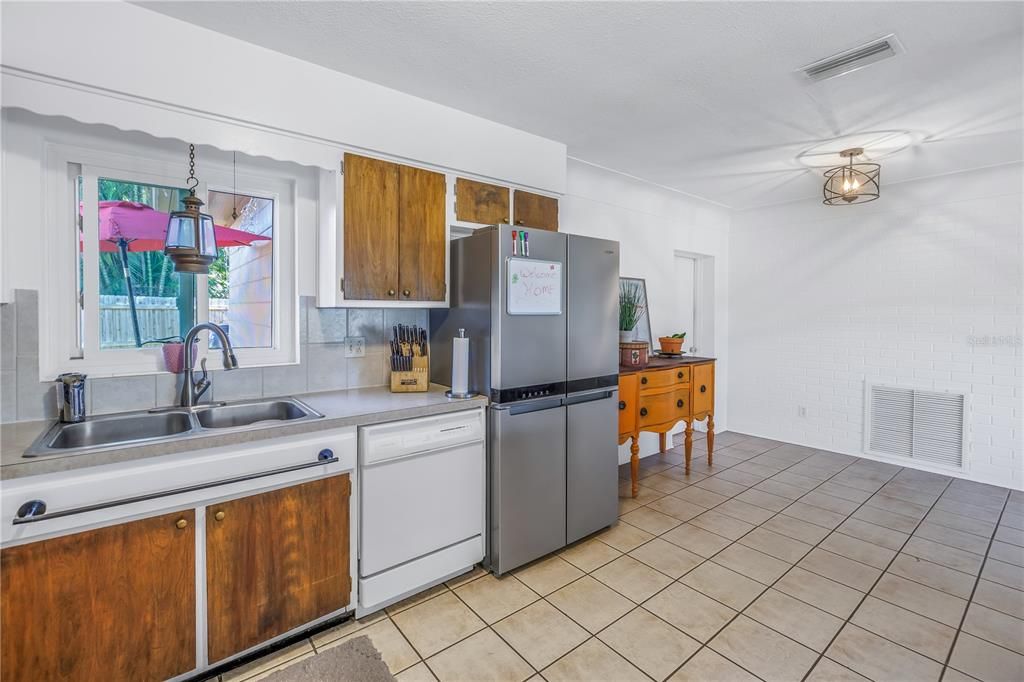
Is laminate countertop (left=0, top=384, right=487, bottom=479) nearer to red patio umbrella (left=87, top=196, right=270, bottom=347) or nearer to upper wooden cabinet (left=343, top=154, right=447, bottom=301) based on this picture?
upper wooden cabinet (left=343, top=154, right=447, bottom=301)

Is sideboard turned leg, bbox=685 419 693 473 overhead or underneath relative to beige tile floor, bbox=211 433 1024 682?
overhead

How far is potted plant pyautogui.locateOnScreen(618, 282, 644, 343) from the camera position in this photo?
407cm

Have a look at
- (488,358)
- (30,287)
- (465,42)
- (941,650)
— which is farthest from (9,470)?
(941,650)

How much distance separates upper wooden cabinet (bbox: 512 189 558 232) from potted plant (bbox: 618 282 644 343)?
914 millimetres

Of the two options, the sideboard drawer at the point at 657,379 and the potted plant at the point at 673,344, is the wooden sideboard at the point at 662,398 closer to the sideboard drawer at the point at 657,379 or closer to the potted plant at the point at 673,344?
the sideboard drawer at the point at 657,379

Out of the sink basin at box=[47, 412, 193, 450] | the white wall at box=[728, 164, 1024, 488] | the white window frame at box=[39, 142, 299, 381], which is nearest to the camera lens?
the sink basin at box=[47, 412, 193, 450]

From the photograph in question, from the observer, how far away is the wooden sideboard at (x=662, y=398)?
11.6ft

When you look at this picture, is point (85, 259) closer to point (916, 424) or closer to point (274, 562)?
point (274, 562)

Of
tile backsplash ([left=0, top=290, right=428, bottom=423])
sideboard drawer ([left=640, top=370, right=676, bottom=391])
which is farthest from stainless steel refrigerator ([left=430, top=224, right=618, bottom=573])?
sideboard drawer ([left=640, top=370, right=676, bottom=391])

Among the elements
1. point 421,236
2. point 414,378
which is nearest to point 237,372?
point 414,378

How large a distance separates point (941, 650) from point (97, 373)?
3.80 meters

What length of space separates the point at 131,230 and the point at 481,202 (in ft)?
5.70

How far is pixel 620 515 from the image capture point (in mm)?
3326

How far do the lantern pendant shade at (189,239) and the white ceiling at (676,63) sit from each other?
0.77 metres
